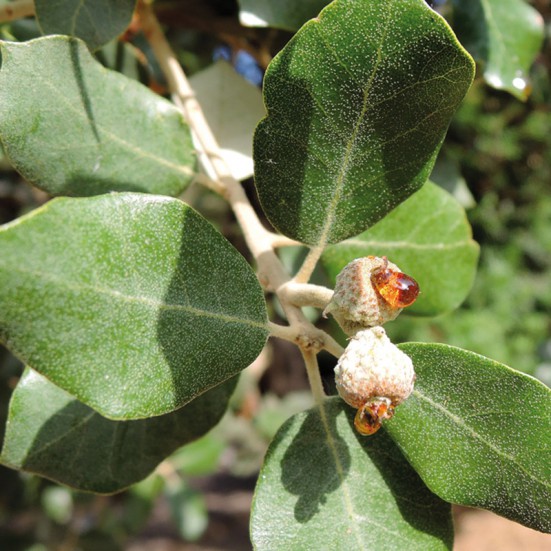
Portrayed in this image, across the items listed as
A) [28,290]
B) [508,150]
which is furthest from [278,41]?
[508,150]

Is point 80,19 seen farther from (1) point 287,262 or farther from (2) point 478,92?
(2) point 478,92

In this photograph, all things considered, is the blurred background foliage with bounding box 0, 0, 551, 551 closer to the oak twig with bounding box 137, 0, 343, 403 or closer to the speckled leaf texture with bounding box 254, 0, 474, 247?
the oak twig with bounding box 137, 0, 343, 403

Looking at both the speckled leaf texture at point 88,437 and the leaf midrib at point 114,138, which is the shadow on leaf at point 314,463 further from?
the leaf midrib at point 114,138

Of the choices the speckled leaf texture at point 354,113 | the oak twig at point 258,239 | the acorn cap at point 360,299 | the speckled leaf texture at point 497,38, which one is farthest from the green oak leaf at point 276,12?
the acorn cap at point 360,299

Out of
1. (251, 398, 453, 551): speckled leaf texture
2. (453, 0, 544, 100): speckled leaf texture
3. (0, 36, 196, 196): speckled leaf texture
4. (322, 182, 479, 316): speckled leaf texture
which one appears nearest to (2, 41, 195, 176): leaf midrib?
(0, 36, 196, 196): speckled leaf texture

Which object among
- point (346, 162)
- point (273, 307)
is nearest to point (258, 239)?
point (346, 162)
